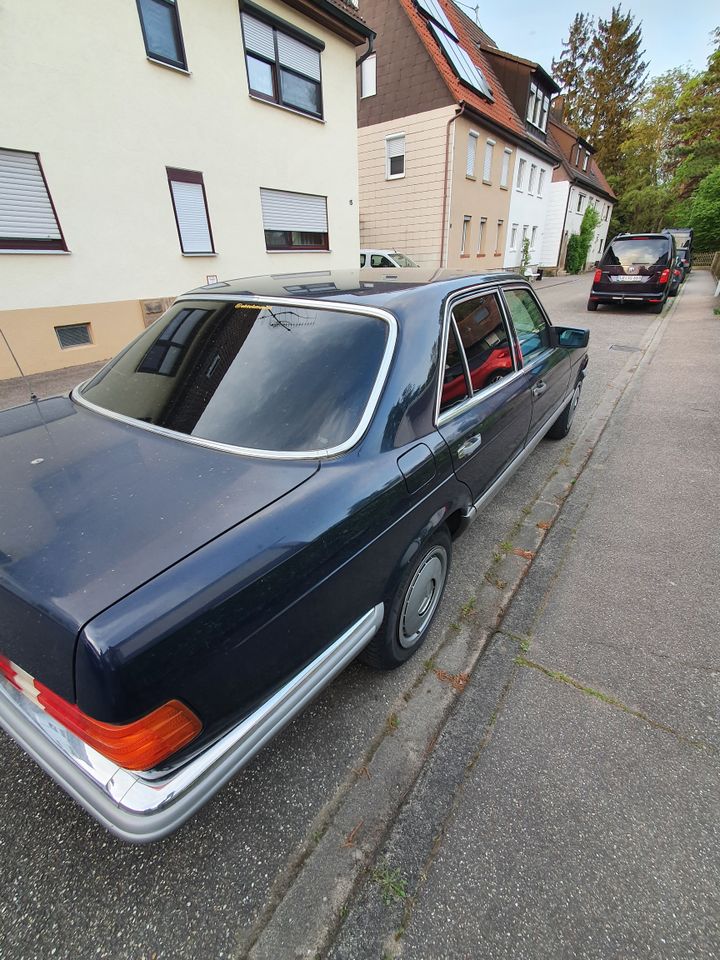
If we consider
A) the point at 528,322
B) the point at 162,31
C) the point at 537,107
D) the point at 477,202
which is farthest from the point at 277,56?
the point at 537,107

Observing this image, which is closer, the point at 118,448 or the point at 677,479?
the point at 118,448

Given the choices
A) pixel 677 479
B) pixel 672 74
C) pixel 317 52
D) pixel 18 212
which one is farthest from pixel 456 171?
pixel 672 74

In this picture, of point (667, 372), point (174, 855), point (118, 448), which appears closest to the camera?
point (174, 855)

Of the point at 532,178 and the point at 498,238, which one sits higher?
the point at 532,178

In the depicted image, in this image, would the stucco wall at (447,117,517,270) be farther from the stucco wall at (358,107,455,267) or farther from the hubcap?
the hubcap

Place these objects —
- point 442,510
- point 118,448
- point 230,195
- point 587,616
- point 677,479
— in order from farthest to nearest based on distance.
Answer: point 230,195 < point 677,479 < point 587,616 < point 442,510 < point 118,448

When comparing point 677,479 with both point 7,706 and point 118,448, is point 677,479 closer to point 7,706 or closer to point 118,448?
point 118,448

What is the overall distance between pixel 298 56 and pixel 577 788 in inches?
508

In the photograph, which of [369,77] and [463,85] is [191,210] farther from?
Answer: [463,85]

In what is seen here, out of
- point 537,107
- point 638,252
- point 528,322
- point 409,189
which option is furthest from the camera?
point 537,107

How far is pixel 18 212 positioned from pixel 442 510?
7.75 m

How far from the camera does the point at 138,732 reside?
1090mm

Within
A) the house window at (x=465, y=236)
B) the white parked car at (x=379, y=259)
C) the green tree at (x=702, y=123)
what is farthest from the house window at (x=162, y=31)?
the green tree at (x=702, y=123)

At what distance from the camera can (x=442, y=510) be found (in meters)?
2.12
